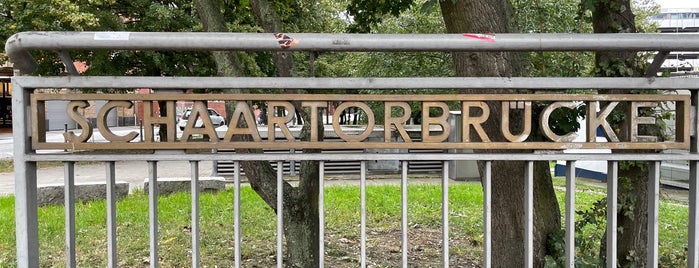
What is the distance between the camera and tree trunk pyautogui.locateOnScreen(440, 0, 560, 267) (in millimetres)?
3914

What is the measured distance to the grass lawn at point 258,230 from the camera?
6176mm

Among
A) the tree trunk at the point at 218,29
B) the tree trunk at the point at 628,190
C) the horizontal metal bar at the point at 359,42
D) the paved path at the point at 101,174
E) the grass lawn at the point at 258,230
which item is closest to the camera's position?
the horizontal metal bar at the point at 359,42

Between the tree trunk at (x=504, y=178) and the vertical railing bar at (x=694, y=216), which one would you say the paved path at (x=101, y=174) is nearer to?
the tree trunk at (x=504, y=178)

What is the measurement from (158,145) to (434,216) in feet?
21.5

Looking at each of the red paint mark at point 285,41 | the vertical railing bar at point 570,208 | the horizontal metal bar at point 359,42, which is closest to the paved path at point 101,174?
the horizontal metal bar at point 359,42

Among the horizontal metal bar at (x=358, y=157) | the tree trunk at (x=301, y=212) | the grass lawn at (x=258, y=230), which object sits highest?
the horizontal metal bar at (x=358, y=157)

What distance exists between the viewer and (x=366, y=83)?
7.10 feet

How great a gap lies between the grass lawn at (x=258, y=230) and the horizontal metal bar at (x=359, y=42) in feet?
10.00

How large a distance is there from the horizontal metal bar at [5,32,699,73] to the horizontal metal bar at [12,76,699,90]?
0.38 feet

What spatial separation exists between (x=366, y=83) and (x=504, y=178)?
2.12 metres

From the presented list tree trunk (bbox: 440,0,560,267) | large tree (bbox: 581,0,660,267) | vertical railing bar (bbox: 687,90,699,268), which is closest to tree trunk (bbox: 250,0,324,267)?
tree trunk (bbox: 440,0,560,267)

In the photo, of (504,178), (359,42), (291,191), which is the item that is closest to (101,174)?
(291,191)

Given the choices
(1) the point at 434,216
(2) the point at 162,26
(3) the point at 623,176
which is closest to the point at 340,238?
(1) the point at 434,216

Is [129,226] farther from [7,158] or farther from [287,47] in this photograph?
[7,158]
